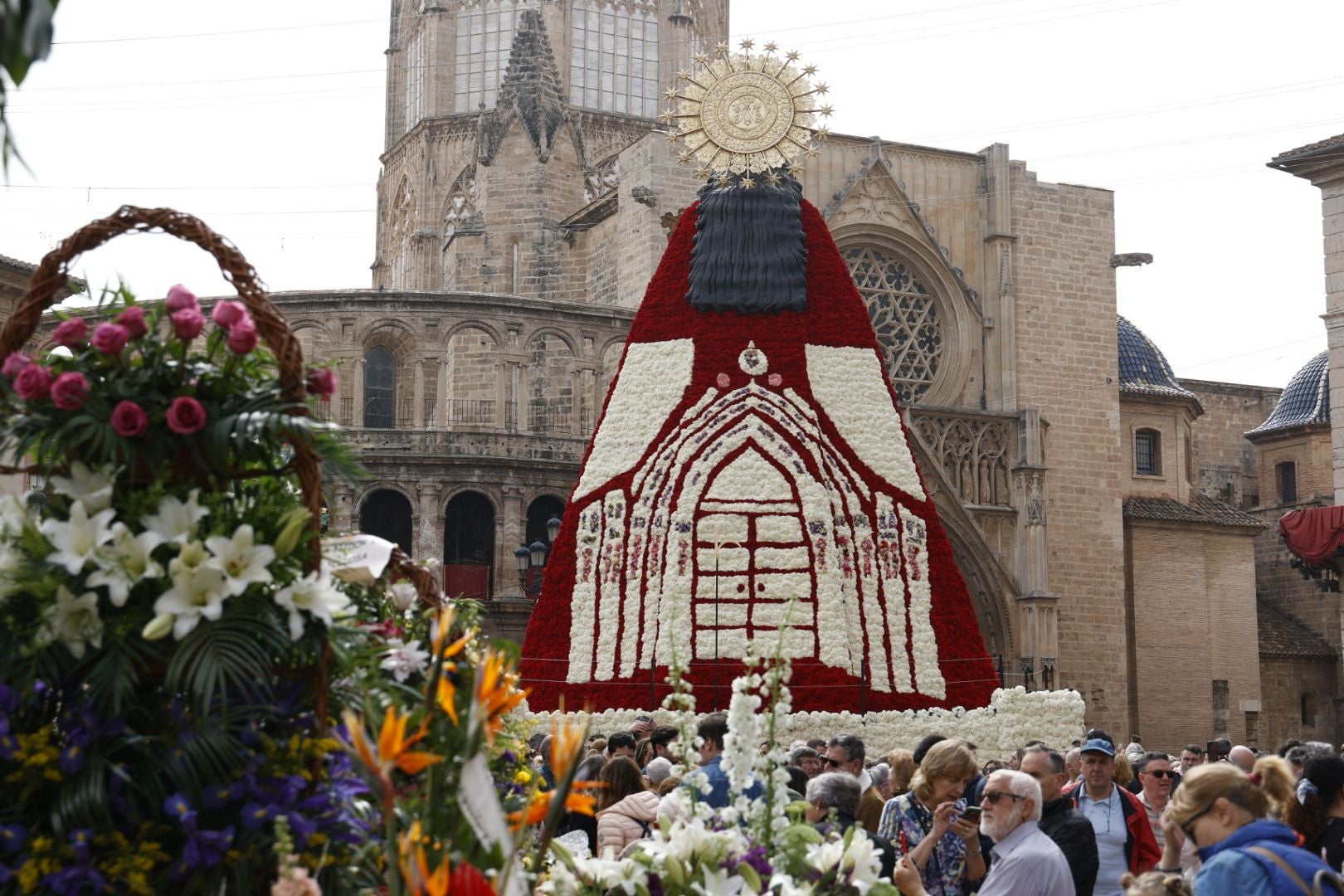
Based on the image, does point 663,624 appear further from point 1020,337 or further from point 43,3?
point 1020,337

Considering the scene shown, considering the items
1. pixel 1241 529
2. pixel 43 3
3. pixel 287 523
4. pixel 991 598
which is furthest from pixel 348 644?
pixel 1241 529

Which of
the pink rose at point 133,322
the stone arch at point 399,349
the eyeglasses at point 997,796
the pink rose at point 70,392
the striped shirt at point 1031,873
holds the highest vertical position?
the stone arch at point 399,349

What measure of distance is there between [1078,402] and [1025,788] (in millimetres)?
28886

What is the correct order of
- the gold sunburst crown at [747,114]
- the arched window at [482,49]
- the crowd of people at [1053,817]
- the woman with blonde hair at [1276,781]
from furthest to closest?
the arched window at [482,49]
the gold sunburst crown at [747,114]
the woman with blonde hair at [1276,781]
the crowd of people at [1053,817]

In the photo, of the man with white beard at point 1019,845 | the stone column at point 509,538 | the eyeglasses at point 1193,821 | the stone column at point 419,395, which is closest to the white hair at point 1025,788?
the man with white beard at point 1019,845

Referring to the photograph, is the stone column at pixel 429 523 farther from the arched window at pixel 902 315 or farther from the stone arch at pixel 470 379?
the arched window at pixel 902 315

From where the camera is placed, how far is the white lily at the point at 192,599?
4.10 meters

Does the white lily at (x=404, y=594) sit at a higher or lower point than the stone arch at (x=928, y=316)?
lower

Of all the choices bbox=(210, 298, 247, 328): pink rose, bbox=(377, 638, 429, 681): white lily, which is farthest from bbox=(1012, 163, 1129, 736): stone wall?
bbox=(210, 298, 247, 328): pink rose

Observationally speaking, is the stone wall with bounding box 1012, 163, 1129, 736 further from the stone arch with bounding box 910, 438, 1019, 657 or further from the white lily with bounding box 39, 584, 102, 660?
the white lily with bounding box 39, 584, 102, 660

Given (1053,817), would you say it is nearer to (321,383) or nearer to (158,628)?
(321,383)

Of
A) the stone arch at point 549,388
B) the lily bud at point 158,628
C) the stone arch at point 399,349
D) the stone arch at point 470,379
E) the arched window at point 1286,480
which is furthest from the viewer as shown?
the arched window at point 1286,480

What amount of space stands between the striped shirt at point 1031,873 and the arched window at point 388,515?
907 inches

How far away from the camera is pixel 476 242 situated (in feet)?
133
